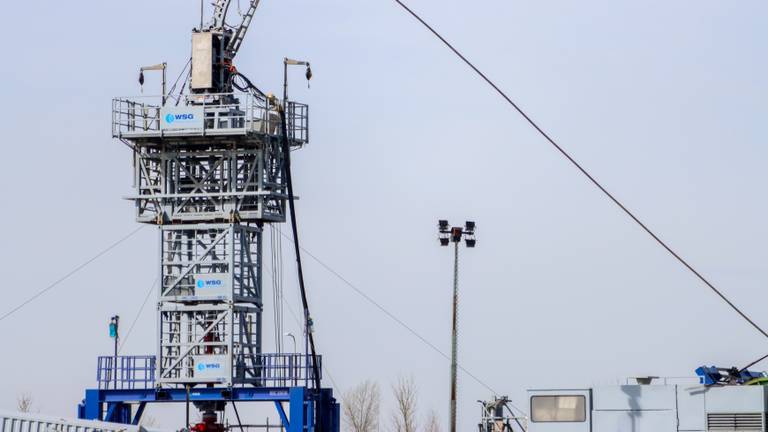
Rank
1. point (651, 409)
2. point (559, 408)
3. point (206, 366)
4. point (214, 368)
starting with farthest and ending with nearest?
point (206, 366) < point (214, 368) < point (651, 409) < point (559, 408)

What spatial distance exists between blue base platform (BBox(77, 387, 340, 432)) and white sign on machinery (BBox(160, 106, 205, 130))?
1257 cm

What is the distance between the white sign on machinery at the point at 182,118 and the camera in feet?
261

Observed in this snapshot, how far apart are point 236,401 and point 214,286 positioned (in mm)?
5566

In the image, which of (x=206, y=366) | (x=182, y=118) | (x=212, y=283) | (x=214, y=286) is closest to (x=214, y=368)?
(x=206, y=366)

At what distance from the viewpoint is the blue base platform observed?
7888 centimetres

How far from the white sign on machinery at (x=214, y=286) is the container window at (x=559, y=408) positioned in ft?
116

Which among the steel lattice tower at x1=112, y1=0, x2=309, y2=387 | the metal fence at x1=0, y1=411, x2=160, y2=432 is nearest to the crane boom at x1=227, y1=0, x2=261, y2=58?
the steel lattice tower at x1=112, y1=0, x2=309, y2=387

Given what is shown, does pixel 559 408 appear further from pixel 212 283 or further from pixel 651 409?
pixel 212 283

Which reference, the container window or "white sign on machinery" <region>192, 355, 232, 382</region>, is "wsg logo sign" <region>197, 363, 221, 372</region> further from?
the container window

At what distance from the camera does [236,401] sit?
79.3 meters

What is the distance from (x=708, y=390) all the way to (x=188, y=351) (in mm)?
39137

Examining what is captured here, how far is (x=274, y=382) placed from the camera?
263 ft

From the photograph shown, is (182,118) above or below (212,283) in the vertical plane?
above

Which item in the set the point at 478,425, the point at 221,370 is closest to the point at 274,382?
the point at 221,370
